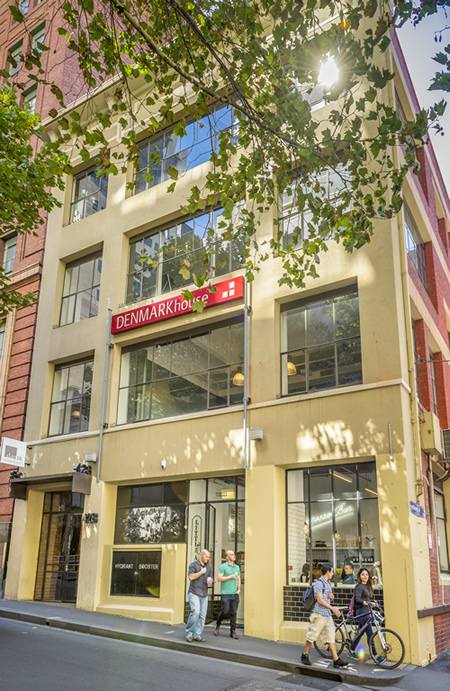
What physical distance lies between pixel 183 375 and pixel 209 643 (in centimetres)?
678

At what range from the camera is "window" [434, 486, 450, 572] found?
15.6m

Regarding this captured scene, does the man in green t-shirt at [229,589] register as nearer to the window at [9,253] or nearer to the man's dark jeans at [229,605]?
the man's dark jeans at [229,605]

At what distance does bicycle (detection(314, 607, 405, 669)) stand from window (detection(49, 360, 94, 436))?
955 centimetres

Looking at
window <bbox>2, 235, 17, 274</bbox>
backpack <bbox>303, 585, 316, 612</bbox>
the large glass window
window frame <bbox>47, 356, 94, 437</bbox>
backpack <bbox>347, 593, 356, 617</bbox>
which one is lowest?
backpack <bbox>347, 593, 356, 617</bbox>

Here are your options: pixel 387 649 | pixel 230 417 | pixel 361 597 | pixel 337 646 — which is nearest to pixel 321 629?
pixel 337 646

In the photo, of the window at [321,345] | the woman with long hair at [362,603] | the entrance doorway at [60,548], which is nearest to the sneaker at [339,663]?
the woman with long hair at [362,603]

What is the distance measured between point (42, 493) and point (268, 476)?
841 centimetres

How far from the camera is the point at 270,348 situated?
1416 cm

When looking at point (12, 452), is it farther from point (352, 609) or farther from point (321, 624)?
point (352, 609)

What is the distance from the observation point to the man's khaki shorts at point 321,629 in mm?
9938

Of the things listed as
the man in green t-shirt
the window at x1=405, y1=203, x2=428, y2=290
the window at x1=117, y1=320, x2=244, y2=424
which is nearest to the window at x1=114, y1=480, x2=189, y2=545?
the window at x1=117, y1=320, x2=244, y2=424

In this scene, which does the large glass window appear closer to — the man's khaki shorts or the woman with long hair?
the woman with long hair

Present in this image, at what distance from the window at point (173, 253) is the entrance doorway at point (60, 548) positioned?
6.25 metres

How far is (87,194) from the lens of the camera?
20328 millimetres
